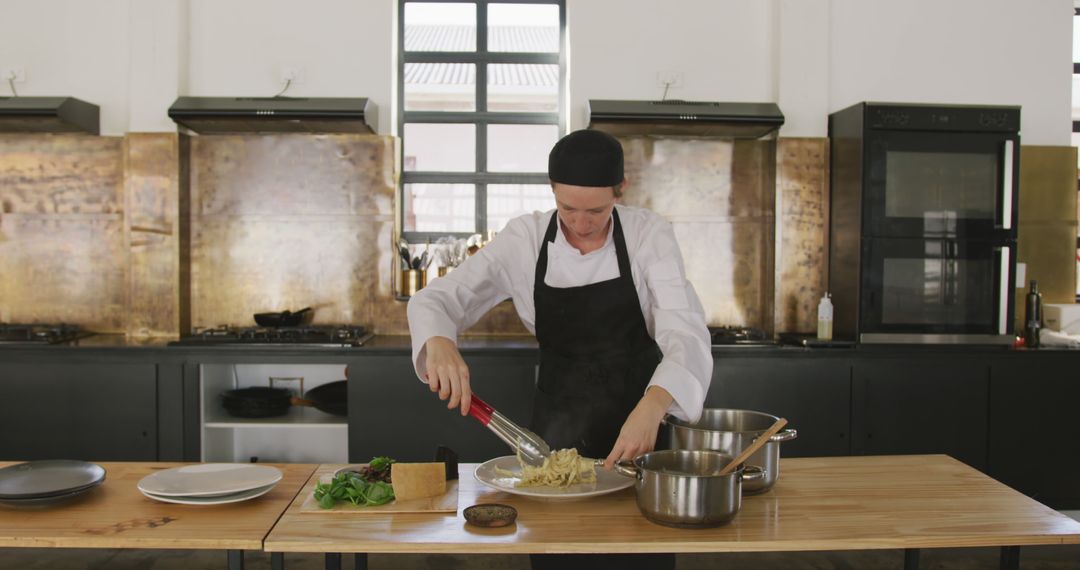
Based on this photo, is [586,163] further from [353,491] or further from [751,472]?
[353,491]

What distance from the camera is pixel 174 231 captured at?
487 centimetres

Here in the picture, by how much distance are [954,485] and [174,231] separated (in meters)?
4.20

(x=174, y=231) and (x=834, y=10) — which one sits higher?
(x=834, y=10)

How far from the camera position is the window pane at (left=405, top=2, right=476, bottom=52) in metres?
5.29

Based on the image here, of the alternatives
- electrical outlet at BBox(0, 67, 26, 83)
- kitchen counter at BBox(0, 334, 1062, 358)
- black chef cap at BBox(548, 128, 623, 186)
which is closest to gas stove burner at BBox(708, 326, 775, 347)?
kitchen counter at BBox(0, 334, 1062, 358)

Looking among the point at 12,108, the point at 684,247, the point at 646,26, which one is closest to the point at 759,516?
the point at 684,247

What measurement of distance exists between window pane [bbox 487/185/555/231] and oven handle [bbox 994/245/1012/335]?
99.0 inches

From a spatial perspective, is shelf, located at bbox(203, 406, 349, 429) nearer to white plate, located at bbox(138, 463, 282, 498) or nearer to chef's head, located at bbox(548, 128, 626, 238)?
white plate, located at bbox(138, 463, 282, 498)

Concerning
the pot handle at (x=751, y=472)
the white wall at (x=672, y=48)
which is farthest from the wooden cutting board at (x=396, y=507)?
the white wall at (x=672, y=48)

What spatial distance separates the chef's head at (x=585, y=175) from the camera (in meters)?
2.43

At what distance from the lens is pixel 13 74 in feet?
16.2

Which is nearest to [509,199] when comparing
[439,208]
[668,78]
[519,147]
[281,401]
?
[519,147]

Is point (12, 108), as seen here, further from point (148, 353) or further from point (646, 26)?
point (646, 26)

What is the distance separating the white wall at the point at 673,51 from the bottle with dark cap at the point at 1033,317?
3.26ft
